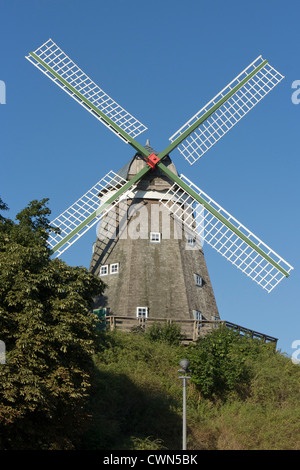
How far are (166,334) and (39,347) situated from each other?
42.6 feet

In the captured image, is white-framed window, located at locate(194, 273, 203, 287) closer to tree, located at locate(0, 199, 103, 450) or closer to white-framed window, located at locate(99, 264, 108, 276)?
white-framed window, located at locate(99, 264, 108, 276)

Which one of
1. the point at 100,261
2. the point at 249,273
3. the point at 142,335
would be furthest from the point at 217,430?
the point at 100,261

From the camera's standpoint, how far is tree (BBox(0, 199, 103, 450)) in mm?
17953

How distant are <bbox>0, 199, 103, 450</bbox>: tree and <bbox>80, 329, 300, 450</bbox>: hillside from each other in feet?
7.96

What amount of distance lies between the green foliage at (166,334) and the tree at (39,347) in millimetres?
10325

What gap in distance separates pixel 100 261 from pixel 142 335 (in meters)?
5.48

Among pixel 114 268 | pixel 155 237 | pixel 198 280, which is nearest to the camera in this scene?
pixel 114 268

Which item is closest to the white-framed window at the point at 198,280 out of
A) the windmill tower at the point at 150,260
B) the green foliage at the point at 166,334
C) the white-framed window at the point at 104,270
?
the windmill tower at the point at 150,260

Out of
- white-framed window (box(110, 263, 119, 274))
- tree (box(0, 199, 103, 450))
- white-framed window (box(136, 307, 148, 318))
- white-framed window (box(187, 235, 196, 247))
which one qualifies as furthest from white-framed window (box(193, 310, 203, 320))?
tree (box(0, 199, 103, 450))

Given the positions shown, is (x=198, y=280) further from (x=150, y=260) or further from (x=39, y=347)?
(x=39, y=347)

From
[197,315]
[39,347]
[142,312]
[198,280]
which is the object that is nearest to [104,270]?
[142,312]

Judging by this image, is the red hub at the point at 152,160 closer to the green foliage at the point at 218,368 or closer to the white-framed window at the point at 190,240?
the white-framed window at the point at 190,240

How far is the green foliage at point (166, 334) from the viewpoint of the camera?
30875mm

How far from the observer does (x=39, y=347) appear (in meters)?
18.6
